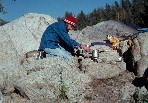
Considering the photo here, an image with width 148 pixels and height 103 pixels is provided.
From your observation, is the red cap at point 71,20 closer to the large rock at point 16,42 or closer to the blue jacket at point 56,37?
the blue jacket at point 56,37

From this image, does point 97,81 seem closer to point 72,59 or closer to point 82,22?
point 72,59

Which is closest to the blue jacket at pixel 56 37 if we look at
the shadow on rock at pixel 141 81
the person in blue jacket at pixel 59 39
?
the person in blue jacket at pixel 59 39

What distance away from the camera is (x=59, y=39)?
11.9 m

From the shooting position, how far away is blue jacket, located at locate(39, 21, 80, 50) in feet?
38.1

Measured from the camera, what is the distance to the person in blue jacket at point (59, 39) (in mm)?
11602

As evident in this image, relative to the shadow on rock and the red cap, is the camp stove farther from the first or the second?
the shadow on rock

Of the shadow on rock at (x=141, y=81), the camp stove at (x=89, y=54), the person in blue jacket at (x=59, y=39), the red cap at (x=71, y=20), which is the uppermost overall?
the red cap at (x=71, y=20)

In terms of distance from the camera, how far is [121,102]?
374 inches

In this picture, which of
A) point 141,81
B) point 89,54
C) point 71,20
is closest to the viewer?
point 141,81

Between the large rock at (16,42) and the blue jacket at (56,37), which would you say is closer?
the large rock at (16,42)

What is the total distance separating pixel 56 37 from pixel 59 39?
0.15 m

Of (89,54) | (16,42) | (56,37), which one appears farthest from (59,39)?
(16,42)

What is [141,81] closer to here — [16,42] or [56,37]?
[56,37]

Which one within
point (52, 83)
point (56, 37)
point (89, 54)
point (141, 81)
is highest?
point (56, 37)
